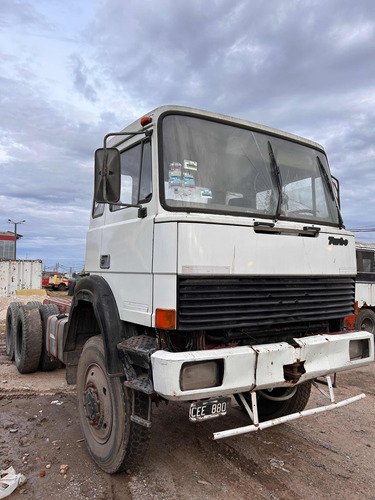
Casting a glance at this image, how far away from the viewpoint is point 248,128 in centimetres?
343

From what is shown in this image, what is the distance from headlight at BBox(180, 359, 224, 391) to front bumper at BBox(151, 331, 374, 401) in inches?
1.3

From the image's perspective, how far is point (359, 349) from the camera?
3508 millimetres

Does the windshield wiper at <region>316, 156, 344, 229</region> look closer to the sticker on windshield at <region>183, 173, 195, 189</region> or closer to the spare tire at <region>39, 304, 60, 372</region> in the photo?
the sticker on windshield at <region>183, 173, 195, 189</region>

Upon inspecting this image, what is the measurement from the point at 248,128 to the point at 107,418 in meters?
2.72

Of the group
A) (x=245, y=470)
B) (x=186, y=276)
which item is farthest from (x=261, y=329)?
(x=245, y=470)

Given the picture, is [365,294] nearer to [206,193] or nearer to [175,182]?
[206,193]

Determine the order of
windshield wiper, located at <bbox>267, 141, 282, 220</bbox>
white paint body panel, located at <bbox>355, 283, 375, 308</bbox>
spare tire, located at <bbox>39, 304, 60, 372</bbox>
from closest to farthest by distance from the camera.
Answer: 1. windshield wiper, located at <bbox>267, 141, 282, 220</bbox>
2. spare tire, located at <bbox>39, 304, 60, 372</bbox>
3. white paint body panel, located at <bbox>355, 283, 375, 308</bbox>

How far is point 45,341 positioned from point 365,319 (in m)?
7.81

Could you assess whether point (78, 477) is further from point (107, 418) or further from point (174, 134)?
point (174, 134)

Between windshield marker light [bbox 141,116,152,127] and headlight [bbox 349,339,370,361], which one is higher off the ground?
windshield marker light [bbox 141,116,152,127]

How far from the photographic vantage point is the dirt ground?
2965 millimetres

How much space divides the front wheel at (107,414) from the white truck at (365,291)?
780cm

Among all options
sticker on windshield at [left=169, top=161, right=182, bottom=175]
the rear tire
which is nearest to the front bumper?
sticker on windshield at [left=169, top=161, right=182, bottom=175]

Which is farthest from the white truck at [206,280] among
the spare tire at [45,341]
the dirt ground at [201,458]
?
the spare tire at [45,341]
